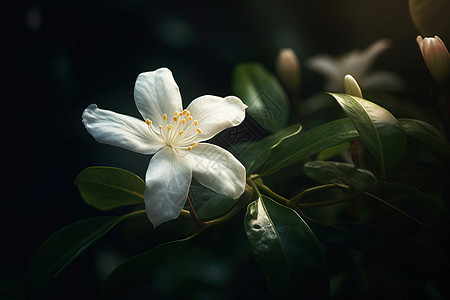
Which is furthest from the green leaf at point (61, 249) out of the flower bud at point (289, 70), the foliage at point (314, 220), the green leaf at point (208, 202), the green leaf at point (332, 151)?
the flower bud at point (289, 70)

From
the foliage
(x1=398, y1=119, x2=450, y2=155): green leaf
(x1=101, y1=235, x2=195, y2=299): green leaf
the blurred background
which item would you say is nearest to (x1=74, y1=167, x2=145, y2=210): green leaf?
the foliage

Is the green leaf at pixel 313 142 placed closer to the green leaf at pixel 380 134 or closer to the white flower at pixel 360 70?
the green leaf at pixel 380 134

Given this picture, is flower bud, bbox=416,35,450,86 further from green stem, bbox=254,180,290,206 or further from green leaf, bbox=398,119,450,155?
green stem, bbox=254,180,290,206

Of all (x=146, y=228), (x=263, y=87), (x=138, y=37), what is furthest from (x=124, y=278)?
(x=138, y=37)

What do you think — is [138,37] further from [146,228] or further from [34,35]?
[146,228]

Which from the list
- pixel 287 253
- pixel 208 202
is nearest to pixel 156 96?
pixel 208 202

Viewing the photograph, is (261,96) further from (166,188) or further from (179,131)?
(166,188)
